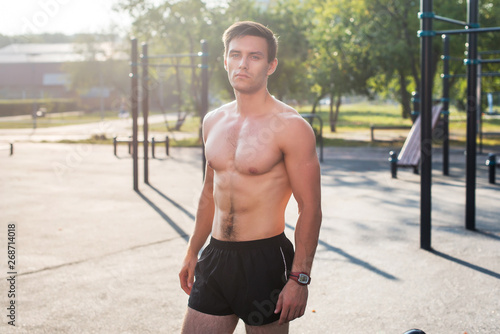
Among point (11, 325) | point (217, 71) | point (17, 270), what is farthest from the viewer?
point (217, 71)

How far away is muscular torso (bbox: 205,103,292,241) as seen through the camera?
2.66m

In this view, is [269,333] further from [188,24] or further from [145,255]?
[188,24]

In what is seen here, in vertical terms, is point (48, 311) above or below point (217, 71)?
below

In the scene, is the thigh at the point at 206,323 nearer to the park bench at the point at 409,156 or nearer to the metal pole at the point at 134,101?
the metal pole at the point at 134,101

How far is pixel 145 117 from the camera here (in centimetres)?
1164

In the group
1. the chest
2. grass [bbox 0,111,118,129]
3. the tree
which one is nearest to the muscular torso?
the chest

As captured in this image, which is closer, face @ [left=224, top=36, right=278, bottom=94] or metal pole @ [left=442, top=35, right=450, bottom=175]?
face @ [left=224, top=36, right=278, bottom=94]

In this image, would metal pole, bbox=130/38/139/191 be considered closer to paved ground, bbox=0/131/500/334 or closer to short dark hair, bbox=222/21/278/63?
paved ground, bbox=0/131/500/334

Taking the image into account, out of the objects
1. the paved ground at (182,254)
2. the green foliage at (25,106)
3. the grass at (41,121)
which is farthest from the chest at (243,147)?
the green foliage at (25,106)

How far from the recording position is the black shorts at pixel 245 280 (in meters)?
2.64

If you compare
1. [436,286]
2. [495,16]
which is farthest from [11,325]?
[495,16]

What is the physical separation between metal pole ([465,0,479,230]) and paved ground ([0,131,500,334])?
1.14 feet

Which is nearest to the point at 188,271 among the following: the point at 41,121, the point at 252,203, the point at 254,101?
the point at 252,203

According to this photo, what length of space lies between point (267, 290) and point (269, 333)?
181 mm
